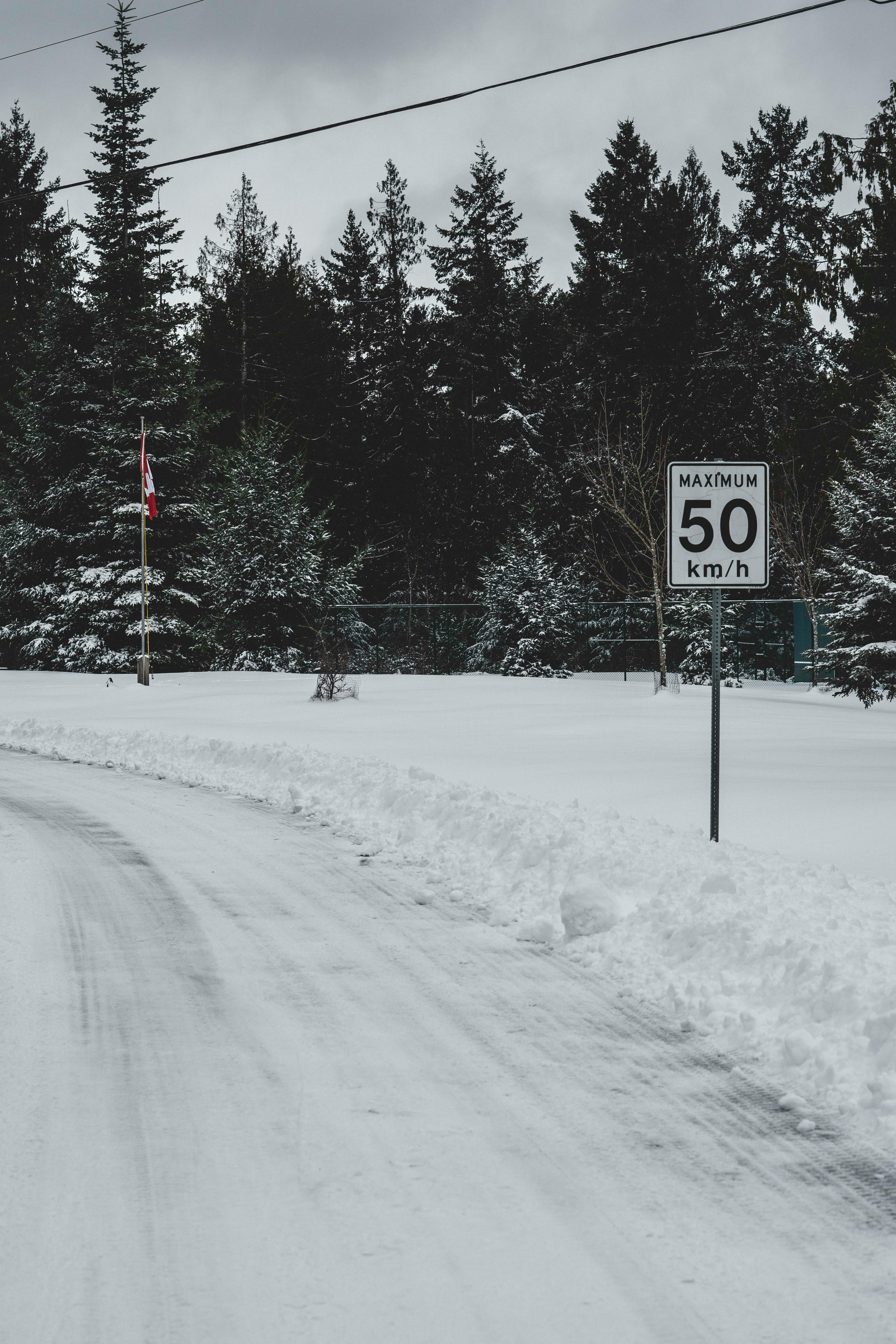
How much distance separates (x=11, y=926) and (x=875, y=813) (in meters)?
7.11

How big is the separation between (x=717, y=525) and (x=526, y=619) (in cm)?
2679

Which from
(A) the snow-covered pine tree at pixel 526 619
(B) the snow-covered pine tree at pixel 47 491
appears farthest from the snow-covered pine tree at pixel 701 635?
(B) the snow-covered pine tree at pixel 47 491

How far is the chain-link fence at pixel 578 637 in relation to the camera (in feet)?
119

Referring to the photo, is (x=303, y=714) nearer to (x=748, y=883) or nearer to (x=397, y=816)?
(x=397, y=816)

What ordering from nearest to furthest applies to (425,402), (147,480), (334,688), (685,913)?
1. (685,913)
2. (334,688)
3. (147,480)
4. (425,402)

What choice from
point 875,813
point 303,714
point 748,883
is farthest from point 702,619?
point 748,883

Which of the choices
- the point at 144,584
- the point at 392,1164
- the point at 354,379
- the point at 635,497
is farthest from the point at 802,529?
the point at 392,1164

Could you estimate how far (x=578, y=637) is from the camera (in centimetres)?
3800

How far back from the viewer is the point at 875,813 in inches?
434

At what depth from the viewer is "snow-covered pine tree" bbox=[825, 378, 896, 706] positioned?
80.9 feet

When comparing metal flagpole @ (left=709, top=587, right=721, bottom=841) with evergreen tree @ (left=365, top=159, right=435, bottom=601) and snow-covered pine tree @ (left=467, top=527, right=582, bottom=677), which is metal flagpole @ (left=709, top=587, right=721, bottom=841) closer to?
snow-covered pine tree @ (left=467, top=527, right=582, bottom=677)

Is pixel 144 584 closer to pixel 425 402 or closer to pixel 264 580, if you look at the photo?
pixel 264 580

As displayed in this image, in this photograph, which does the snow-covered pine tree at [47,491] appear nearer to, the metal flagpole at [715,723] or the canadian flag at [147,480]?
the canadian flag at [147,480]

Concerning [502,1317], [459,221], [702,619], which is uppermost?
[459,221]
